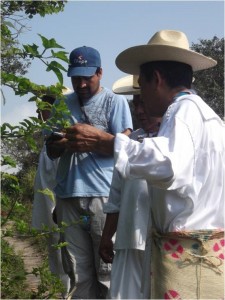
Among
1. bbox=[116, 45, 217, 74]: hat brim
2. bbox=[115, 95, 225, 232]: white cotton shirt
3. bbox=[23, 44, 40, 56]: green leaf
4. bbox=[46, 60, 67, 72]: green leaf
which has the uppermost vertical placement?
bbox=[116, 45, 217, 74]: hat brim

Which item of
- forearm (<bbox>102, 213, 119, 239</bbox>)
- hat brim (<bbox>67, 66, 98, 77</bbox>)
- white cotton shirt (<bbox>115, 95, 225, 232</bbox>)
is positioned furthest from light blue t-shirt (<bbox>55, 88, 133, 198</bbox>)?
white cotton shirt (<bbox>115, 95, 225, 232</bbox>)

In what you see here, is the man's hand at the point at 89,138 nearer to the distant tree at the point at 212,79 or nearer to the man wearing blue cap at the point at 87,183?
the man wearing blue cap at the point at 87,183

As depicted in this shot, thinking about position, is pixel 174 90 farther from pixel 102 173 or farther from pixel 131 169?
pixel 102 173

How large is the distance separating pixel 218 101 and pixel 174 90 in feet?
51.7

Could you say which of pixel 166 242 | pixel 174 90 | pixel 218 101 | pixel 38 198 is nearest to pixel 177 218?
pixel 166 242

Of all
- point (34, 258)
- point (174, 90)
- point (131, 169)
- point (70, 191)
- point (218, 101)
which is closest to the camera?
point (131, 169)

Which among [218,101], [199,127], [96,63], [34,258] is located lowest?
[34,258]

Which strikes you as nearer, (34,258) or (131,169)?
(131,169)

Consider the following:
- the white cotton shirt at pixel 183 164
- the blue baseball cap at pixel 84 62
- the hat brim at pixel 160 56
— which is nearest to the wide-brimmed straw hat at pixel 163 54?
the hat brim at pixel 160 56

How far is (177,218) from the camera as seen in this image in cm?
289

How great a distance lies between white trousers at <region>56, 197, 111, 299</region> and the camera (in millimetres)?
4523

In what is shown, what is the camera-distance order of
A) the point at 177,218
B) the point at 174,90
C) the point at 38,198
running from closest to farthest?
1. the point at 177,218
2. the point at 174,90
3. the point at 38,198

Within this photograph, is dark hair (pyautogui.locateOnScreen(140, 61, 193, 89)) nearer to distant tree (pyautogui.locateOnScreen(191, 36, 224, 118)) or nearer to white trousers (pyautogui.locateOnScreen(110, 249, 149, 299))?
white trousers (pyautogui.locateOnScreen(110, 249, 149, 299))

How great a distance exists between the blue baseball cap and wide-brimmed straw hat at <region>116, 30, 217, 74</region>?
93 cm
